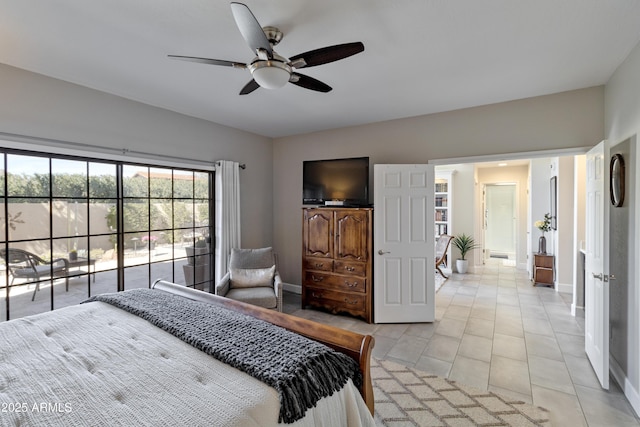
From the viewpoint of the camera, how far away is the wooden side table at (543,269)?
509 centimetres

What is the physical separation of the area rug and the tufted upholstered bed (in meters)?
0.74

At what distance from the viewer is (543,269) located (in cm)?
514

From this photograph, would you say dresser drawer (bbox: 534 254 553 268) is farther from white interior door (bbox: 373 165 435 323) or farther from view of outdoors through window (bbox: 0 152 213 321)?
view of outdoors through window (bbox: 0 152 213 321)

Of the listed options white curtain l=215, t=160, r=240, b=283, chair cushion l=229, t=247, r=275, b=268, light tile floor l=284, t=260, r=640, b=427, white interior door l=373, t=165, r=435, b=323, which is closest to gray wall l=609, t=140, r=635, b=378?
light tile floor l=284, t=260, r=640, b=427

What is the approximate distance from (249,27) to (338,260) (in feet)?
9.63

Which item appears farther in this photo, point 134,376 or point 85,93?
point 85,93

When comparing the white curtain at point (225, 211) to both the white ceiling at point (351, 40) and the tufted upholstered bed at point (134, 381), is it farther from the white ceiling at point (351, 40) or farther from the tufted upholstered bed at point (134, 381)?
the tufted upholstered bed at point (134, 381)

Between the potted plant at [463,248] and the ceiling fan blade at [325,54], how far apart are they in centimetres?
565

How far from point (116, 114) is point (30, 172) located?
91 cm

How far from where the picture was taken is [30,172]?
102 inches

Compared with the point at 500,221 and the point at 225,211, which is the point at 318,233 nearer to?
the point at 225,211

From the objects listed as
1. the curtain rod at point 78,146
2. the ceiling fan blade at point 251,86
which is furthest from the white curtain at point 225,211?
the ceiling fan blade at point 251,86

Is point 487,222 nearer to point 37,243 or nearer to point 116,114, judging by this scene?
point 116,114

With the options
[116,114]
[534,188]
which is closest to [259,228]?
[116,114]
